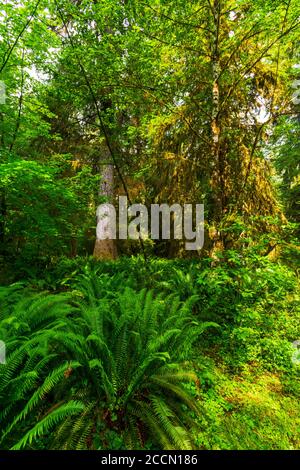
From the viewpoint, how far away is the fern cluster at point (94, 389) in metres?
2.28

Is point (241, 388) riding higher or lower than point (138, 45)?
lower

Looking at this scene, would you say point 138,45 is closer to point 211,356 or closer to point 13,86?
point 13,86

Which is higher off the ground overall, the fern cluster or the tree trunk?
the tree trunk

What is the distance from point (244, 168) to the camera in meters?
6.23

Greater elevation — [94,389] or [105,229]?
[105,229]

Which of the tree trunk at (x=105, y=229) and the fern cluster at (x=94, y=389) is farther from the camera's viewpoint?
the tree trunk at (x=105, y=229)

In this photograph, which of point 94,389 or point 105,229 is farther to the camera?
point 105,229

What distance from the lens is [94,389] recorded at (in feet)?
8.83

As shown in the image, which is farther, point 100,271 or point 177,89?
point 100,271

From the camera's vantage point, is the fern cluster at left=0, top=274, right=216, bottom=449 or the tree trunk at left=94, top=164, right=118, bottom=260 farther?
the tree trunk at left=94, top=164, right=118, bottom=260

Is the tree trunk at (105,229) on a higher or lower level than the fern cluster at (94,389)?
higher

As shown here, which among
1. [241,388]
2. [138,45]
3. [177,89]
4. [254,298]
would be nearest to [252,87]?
[177,89]

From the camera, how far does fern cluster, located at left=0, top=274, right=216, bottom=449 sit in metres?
2.28

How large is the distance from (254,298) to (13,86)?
668cm
